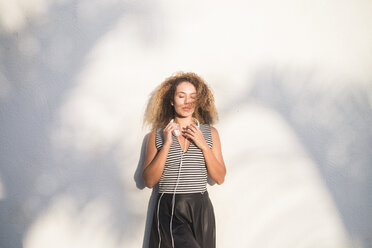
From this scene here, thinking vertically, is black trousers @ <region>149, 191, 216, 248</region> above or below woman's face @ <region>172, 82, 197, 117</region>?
below

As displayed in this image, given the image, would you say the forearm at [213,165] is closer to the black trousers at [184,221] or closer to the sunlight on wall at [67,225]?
the black trousers at [184,221]

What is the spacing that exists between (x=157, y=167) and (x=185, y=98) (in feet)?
1.63

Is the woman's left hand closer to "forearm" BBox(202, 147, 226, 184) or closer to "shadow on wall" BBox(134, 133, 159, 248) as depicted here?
"forearm" BBox(202, 147, 226, 184)

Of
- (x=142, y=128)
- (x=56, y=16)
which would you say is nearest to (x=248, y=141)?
(x=142, y=128)

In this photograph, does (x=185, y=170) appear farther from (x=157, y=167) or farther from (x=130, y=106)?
(x=130, y=106)

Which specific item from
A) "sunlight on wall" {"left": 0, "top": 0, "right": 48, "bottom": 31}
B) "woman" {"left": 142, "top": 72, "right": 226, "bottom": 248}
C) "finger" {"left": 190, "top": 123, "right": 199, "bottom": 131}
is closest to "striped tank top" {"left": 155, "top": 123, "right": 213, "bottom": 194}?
"woman" {"left": 142, "top": 72, "right": 226, "bottom": 248}

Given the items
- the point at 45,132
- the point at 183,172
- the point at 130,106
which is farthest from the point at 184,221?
the point at 45,132

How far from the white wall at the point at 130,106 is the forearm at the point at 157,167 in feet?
0.97

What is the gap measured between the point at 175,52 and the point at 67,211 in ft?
4.76

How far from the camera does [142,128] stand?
2.23m

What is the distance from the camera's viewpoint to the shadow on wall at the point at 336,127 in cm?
231

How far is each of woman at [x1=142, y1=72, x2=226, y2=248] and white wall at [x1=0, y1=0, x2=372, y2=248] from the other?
252mm

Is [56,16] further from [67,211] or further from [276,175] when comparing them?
[276,175]

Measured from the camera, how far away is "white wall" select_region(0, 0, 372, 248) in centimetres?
221
